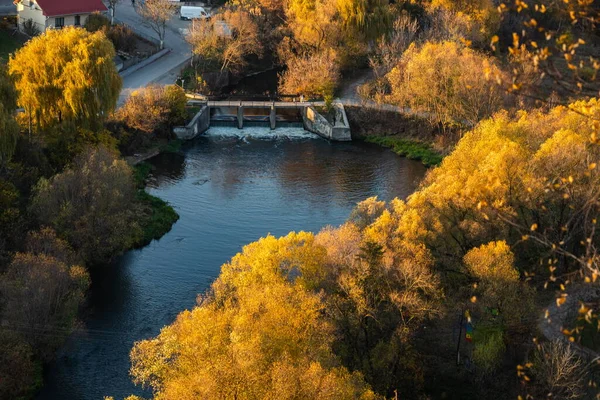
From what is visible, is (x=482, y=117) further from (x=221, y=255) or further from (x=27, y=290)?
(x=27, y=290)

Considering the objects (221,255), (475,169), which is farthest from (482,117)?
(221,255)

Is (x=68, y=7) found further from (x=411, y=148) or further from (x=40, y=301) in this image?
(x=40, y=301)

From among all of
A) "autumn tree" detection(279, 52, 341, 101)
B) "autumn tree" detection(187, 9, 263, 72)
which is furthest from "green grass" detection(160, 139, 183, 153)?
"autumn tree" detection(187, 9, 263, 72)

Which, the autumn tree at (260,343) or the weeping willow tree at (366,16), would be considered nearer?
the autumn tree at (260,343)

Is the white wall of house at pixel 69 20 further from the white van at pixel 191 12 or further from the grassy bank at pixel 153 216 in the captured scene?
the grassy bank at pixel 153 216

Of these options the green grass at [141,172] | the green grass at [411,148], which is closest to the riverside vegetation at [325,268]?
the green grass at [141,172]
